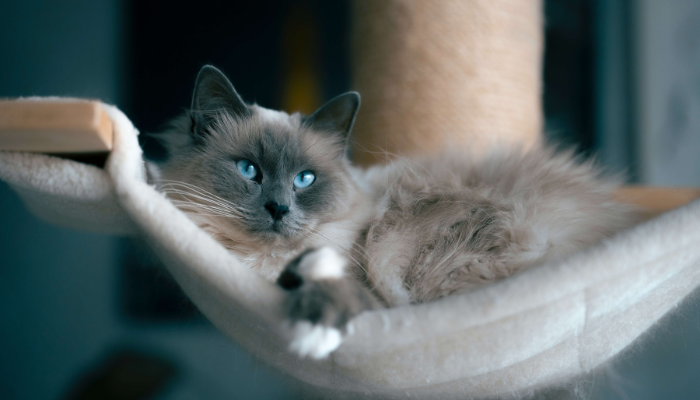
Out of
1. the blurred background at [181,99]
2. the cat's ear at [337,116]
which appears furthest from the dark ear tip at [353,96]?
the blurred background at [181,99]

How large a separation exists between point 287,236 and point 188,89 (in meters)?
1.72

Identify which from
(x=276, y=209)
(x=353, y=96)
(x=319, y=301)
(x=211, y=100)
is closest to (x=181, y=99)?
(x=211, y=100)

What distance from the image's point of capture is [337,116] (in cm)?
114

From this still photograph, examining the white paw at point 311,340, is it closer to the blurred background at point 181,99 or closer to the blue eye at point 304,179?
the blue eye at point 304,179

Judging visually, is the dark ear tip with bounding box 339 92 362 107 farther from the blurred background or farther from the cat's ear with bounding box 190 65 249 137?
the blurred background

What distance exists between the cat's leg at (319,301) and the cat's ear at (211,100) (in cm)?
52

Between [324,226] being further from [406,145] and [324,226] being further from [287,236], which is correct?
[406,145]

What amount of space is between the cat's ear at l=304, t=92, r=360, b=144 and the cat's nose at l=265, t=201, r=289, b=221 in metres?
0.30

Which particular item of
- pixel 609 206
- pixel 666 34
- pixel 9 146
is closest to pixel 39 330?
pixel 9 146

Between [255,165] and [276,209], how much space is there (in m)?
0.15

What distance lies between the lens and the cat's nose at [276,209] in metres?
0.93

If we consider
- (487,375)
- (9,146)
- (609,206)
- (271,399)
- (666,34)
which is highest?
(666,34)

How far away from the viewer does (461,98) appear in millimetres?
1704

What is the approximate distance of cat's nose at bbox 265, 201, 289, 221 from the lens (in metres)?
0.93
